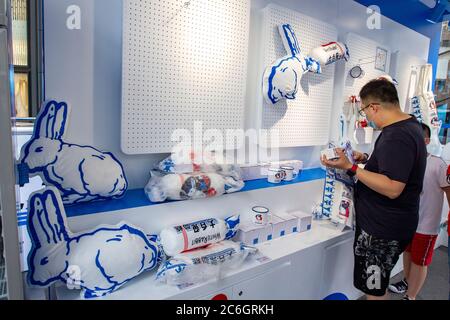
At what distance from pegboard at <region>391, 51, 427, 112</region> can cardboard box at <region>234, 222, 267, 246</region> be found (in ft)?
8.25

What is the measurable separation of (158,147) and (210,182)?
1.11 feet

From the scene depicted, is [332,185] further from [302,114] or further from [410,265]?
[410,265]

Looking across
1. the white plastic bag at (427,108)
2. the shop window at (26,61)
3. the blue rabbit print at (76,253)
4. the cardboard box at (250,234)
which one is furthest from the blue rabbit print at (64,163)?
the white plastic bag at (427,108)

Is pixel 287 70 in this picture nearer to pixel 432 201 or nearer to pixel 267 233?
pixel 267 233

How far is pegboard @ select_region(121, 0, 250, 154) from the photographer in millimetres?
1453

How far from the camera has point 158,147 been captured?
1586mm

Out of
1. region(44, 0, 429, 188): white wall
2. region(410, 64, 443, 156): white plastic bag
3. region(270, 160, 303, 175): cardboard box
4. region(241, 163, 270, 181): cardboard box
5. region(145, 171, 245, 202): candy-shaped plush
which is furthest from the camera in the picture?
region(410, 64, 443, 156): white plastic bag

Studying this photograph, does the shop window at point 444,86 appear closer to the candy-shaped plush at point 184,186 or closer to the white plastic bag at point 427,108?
the white plastic bag at point 427,108

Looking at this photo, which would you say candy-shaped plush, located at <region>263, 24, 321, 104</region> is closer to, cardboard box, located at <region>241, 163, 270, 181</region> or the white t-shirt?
cardboard box, located at <region>241, 163, 270, 181</region>

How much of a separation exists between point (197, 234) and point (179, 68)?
0.88 meters

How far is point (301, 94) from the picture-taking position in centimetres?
221

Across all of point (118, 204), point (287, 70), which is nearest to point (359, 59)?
point (287, 70)

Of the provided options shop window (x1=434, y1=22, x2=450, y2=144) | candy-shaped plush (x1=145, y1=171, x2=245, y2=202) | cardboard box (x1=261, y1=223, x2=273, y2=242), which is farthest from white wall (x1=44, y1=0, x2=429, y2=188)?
shop window (x1=434, y1=22, x2=450, y2=144)
